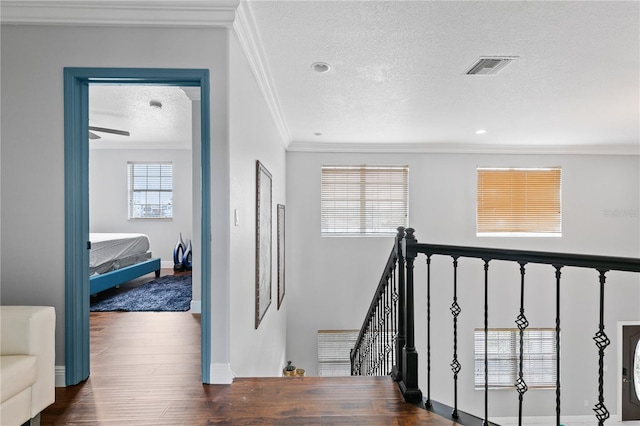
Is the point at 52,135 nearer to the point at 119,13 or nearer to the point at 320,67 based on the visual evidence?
the point at 119,13

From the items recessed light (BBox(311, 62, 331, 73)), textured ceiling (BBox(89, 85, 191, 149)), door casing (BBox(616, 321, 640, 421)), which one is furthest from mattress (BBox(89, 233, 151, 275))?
door casing (BBox(616, 321, 640, 421))

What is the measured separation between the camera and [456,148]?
228 inches

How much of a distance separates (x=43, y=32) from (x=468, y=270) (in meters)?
6.23

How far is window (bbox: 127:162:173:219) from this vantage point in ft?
21.2

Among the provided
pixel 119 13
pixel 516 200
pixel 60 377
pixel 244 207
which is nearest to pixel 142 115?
pixel 119 13

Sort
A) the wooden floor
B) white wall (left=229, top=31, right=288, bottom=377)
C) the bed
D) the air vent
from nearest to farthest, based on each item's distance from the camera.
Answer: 1. the wooden floor
2. white wall (left=229, top=31, right=288, bottom=377)
3. the air vent
4. the bed

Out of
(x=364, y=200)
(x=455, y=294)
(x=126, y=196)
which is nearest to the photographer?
(x=455, y=294)

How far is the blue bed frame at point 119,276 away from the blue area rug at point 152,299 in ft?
0.63

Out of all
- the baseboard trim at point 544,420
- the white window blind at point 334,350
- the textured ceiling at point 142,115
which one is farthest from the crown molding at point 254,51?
the baseboard trim at point 544,420

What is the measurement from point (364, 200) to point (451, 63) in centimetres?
343

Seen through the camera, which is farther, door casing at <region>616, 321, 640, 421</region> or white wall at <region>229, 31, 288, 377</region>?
door casing at <region>616, 321, 640, 421</region>

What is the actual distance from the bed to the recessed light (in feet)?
11.2

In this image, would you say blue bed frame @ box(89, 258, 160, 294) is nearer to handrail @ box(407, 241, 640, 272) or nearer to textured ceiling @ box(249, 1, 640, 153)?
textured ceiling @ box(249, 1, 640, 153)

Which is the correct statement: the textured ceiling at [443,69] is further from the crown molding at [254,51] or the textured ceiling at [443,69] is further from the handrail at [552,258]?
the handrail at [552,258]
